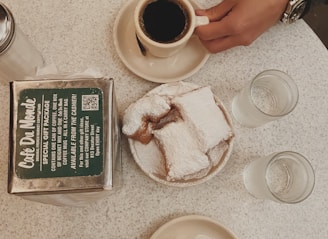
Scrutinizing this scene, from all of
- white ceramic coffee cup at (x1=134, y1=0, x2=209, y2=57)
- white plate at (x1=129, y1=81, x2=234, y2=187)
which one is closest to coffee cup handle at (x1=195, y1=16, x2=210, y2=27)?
white ceramic coffee cup at (x1=134, y1=0, x2=209, y2=57)

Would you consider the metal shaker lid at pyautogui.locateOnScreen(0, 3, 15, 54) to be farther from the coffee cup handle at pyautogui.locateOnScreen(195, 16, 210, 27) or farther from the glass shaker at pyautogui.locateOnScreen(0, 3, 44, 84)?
the coffee cup handle at pyautogui.locateOnScreen(195, 16, 210, 27)

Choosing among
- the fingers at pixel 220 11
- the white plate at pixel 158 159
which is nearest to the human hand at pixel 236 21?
the fingers at pixel 220 11

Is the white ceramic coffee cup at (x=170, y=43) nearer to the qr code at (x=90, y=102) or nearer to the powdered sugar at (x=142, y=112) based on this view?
the powdered sugar at (x=142, y=112)

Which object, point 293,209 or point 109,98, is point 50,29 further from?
point 293,209

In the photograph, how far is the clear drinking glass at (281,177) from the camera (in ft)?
2.59

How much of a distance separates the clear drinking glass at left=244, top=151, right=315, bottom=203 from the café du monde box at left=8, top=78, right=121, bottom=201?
30 cm

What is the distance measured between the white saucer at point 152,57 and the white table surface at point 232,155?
19 mm

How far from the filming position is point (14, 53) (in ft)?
2.47

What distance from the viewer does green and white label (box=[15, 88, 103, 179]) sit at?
2.00 ft

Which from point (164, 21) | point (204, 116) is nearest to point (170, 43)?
point (164, 21)

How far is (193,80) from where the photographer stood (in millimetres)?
870

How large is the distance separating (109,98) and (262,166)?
1.07 ft

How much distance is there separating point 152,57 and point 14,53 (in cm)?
26

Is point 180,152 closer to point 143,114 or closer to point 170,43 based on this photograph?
point 143,114
